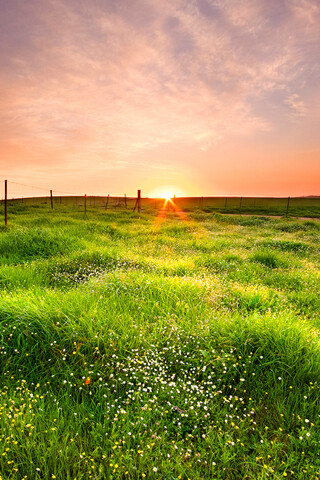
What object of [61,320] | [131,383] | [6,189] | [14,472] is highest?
[6,189]

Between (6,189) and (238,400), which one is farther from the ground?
(6,189)

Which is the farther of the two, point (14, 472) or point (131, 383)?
point (131, 383)

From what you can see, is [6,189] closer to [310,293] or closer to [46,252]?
[46,252]

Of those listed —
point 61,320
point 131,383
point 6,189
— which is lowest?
point 131,383

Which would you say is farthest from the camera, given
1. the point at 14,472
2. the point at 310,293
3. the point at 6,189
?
the point at 6,189

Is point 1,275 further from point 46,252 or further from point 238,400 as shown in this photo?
point 238,400

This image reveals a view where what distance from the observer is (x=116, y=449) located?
8.56 feet

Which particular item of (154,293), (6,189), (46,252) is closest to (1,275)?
(46,252)

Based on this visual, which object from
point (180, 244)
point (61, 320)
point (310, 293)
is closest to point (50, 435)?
point (61, 320)

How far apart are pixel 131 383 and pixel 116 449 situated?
73 cm

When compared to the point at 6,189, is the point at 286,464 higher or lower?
lower

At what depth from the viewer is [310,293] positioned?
6.85 metres

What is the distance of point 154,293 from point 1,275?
13.7 feet

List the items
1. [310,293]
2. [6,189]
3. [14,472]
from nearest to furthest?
[14,472], [310,293], [6,189]
